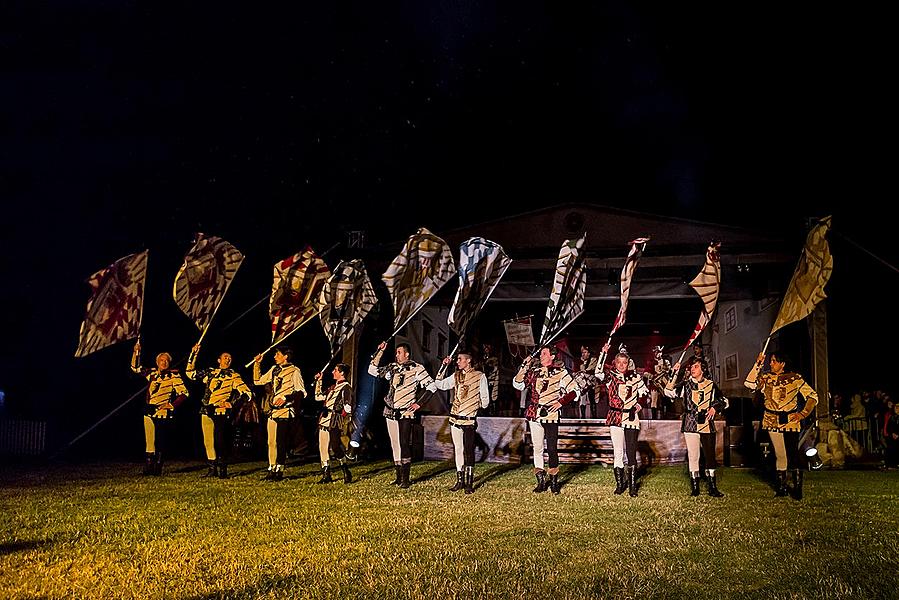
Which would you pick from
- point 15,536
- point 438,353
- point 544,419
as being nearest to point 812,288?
point 544,419

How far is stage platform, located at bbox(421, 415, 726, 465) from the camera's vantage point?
1616 cm

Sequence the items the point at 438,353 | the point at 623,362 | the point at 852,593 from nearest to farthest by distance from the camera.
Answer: the point at 852,593 < the point at 623,362 < the point at 438,353

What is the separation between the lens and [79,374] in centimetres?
1884

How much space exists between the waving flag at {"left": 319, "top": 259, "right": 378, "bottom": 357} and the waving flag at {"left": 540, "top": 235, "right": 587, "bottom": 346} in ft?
12.8

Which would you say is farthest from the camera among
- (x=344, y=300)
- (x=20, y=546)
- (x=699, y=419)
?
(x=344, y=300)

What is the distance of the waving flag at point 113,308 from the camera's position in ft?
45.4

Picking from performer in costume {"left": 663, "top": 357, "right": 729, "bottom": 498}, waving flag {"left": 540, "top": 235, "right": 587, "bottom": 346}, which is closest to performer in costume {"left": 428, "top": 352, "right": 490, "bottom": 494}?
waving flag {"left": 540, "top": 235, "right": 587, "bottom": 346}

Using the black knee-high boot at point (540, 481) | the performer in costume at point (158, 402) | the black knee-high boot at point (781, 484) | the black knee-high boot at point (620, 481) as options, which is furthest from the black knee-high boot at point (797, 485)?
the performer in costume at point (158, 402)

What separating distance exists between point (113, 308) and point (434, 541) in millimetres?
9342

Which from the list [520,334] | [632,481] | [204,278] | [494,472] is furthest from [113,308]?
[520,334]

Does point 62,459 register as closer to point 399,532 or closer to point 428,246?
point 428,246

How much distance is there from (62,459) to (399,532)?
39.6 ft

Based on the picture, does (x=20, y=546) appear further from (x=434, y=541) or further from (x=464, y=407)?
(x=464, y=407)

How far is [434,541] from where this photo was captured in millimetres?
7469
